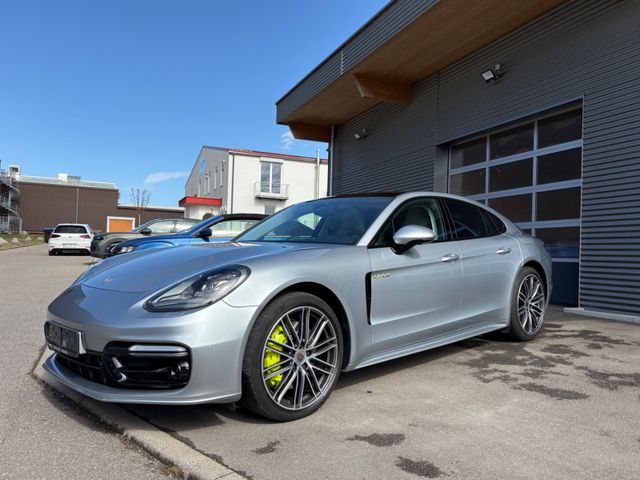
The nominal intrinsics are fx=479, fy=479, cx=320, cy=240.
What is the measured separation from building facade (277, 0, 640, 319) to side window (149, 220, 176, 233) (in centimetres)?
611

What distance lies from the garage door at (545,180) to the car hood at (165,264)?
221 inches

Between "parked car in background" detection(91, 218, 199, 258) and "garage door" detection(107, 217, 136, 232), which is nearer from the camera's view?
"parked car in background" detection(91, 218, 199, 258)

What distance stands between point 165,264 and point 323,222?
4.38 ft

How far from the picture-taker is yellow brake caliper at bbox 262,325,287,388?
268cm

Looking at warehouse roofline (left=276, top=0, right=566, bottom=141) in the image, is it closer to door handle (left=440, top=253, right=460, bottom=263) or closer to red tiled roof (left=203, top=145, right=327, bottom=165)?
door handle (left=440, top=253, right=460, bottom=263)

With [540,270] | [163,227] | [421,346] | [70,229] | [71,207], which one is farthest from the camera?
[71,207]

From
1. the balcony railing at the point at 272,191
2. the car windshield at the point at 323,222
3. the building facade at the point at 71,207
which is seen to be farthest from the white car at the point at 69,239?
the building facade at the point at 71,207

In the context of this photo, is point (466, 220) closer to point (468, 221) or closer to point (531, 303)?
point (468, 221)

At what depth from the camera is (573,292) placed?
7266 mm

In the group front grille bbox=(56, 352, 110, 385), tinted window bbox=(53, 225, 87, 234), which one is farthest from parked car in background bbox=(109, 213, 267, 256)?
tinted window bbox=(53, 225, 87, 234)

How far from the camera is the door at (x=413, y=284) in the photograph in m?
3.22

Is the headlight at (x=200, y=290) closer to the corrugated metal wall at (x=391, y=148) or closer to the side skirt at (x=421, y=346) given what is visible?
the side skirt at (x=421, y=346)

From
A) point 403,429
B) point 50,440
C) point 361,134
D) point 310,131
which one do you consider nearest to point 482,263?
point 403,429

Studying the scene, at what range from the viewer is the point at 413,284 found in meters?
3.42
